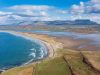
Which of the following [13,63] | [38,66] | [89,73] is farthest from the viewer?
[13,63]

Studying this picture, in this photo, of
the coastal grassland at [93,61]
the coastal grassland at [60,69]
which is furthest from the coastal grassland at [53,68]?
the coastal grassland at [93,61]

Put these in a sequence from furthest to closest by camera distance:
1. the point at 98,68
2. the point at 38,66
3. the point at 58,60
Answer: the point at 58,60 → the point at 38,66 → the point at 98,68

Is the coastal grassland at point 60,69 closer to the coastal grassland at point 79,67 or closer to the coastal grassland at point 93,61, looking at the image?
the coastal grassland at point 79,67

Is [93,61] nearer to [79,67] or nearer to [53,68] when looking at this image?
[79,67]

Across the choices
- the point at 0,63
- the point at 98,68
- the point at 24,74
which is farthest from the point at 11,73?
the point at 98,68

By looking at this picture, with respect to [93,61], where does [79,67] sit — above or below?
above

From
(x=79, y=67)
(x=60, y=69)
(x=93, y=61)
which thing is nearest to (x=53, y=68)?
(x=60, y=69)

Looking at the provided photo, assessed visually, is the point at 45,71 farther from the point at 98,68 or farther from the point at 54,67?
the point at 98,68

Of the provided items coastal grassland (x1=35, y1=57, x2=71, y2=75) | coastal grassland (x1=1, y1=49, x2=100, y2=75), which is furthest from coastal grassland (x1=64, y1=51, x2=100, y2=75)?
coastal grassland (x1=35, y1=57, x2=71, y2=75)
